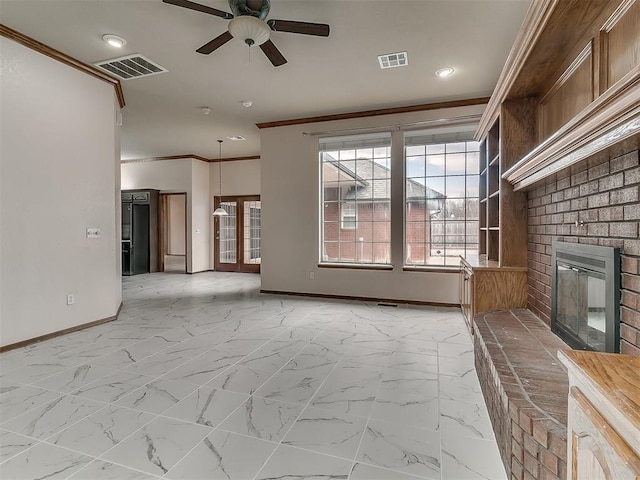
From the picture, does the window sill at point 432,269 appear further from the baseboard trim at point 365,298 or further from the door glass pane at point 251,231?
the door glass pane at point 251,231

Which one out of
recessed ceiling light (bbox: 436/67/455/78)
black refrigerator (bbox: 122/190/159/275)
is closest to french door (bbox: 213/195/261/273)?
black refrigerator (bbox: 122/190/159/275)

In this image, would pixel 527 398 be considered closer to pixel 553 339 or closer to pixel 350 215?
pixel 553 339

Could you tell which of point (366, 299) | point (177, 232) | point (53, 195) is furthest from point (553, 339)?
point (177, 232)

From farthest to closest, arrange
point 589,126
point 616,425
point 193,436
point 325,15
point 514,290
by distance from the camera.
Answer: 1. point 514,290
2. point 325,15
3. point 193,436
4. point 589,126
5. point 616,425

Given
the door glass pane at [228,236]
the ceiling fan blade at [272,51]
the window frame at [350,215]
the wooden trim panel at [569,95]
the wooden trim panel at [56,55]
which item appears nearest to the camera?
the wooden trim panel at [569,95]

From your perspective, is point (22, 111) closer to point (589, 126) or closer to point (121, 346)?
point (121, 346)

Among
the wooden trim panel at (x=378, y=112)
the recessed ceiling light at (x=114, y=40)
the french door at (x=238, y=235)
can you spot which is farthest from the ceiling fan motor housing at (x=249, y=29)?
the french door at (x=238, y=235)

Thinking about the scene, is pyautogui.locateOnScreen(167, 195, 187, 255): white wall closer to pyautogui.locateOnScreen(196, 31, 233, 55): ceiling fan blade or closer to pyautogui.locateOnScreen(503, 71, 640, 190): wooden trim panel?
pyautogui.locateOnScreen(196, 31, 233, 55): ceiling fan blade

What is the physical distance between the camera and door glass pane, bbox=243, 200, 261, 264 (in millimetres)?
8977

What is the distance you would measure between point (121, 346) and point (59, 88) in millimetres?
2797

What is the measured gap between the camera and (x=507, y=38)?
10.8ft

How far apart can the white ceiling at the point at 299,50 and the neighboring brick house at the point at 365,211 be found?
3.25 ft

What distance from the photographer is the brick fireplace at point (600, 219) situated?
1.55 m

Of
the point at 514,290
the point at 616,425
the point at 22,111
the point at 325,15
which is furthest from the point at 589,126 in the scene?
the point at 22,111
